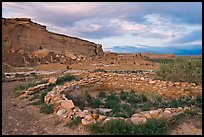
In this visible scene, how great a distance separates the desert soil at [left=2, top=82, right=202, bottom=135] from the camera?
219 inches

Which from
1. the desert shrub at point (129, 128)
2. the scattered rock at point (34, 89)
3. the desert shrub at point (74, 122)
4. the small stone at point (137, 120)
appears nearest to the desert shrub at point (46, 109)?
the desert shrub at point (74, 122)

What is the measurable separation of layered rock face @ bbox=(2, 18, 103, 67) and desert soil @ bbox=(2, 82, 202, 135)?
20.9 m

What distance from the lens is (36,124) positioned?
6.40 metres

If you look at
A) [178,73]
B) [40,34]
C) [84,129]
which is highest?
[40,34]

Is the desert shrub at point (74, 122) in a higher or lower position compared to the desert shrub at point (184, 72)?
lower

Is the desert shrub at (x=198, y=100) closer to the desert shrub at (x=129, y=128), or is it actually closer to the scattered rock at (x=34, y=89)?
the desert shrub at (x=129, y=128)

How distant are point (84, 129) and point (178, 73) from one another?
617 cm

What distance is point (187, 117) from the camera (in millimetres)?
5902

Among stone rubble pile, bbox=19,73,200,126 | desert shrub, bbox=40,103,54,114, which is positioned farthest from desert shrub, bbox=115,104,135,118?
desert shrub, bbox=40,103,54,114

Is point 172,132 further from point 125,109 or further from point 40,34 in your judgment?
point 40,34

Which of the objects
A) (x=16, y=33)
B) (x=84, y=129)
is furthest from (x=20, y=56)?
(x=84, y=129)

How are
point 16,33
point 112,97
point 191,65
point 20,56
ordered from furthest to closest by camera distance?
point 16,33, point 20,56, point 191,65, point 112,97

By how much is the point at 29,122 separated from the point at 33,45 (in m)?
28.9

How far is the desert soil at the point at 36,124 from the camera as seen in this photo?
18.2ft
